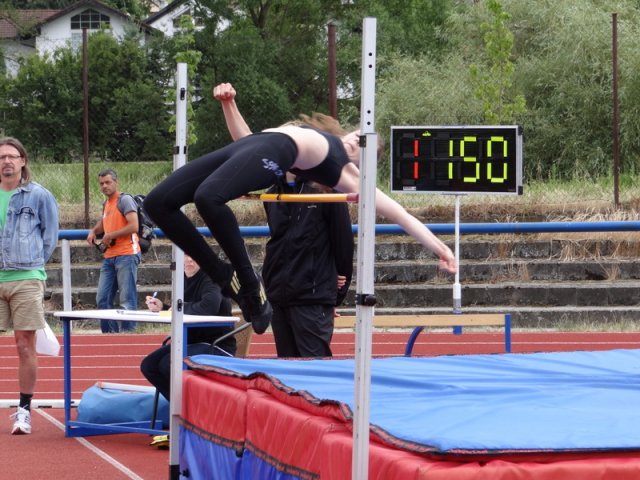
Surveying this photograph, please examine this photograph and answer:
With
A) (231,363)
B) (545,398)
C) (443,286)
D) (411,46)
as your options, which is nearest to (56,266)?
(443,286)

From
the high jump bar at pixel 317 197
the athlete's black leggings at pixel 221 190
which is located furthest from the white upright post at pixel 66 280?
the athlete's black leggings at pixel 221 190

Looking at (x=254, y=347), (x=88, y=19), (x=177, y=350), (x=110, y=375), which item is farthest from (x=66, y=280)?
(x=88, y=19)

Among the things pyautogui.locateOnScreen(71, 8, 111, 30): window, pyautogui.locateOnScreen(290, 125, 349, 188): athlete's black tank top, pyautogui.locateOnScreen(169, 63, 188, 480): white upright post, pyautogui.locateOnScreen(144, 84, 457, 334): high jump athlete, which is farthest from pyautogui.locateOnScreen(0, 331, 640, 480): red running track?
pyautogui.locateOnScreen(71, 8, 111, 30): window

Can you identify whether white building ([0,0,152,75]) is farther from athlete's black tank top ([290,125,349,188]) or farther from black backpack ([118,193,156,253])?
athlete's black tank top ([290,125,349,188])

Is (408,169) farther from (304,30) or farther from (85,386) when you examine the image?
(304,30)

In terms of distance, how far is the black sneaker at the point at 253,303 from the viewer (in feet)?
14.9

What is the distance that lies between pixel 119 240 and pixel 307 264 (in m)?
6.11

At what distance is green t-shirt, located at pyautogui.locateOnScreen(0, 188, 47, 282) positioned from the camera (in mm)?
6777

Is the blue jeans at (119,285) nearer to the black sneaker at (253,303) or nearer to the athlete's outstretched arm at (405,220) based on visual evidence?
the black sneaker at (253,303)

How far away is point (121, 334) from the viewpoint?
37.6ft

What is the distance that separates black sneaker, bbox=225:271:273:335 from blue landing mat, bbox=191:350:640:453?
0.73ft

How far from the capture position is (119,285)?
11422 millimetres

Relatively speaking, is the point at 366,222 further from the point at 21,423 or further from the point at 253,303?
the point at 21,423

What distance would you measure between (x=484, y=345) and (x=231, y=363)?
19.8 feet
